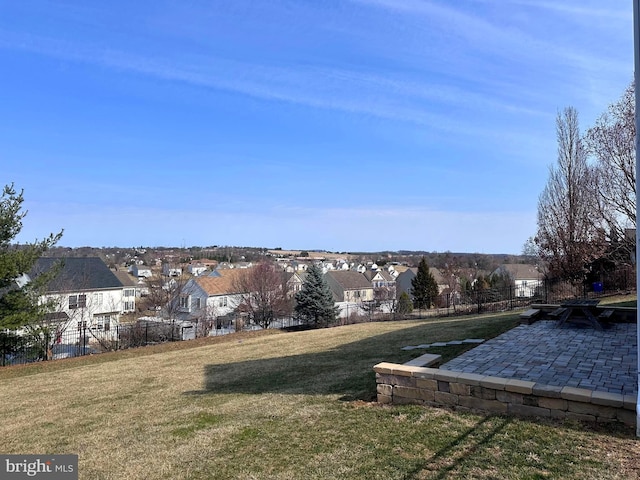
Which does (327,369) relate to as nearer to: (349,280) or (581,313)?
(581,313)

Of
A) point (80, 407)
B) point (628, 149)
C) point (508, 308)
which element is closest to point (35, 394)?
point (80, 407)

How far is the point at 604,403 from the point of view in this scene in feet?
12.5


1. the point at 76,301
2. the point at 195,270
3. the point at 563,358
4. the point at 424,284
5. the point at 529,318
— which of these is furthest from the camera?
the point at 195,270

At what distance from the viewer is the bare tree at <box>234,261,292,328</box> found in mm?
28641

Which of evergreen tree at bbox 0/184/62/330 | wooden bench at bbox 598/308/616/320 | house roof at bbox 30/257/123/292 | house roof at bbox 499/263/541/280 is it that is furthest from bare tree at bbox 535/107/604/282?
house roof at bbox 499/263/541/280

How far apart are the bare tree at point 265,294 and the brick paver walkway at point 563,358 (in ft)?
69.1

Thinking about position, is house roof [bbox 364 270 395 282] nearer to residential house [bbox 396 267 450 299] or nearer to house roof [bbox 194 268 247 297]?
residential house [bbox 396 267 450 299]

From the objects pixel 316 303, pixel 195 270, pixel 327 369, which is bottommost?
pixel 316 303

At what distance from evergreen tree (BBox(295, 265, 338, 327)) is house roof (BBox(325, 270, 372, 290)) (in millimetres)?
26084

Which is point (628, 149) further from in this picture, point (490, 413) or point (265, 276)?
point (265, 276)

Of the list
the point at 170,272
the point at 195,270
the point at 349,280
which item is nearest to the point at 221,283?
the point at 170,272

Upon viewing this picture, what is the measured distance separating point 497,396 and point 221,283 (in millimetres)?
36131

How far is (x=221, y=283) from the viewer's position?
126 ft

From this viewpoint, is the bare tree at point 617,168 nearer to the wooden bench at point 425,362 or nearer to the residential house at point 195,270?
the wooden bench at point 425,362
